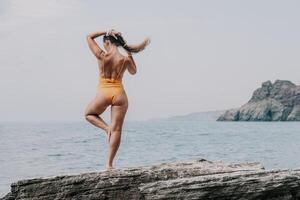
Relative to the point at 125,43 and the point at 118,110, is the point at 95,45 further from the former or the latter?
the point at 118,110

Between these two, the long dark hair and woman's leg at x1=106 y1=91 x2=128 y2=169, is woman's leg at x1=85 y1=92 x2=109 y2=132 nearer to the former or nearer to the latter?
woman's leg at x1=106 y1=91 x2=128 y2=169

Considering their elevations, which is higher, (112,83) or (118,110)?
(112,83)

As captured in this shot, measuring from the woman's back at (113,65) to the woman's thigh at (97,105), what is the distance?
48cm

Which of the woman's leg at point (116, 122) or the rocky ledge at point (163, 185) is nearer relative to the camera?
the rocky ledge at point (163, 185)

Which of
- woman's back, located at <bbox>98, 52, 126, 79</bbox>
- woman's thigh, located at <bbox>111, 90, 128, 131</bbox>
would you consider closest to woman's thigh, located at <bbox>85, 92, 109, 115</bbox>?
woman's thigh, located at <bbox>111, 90, 128, 131</bbox>

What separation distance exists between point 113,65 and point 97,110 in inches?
40.8

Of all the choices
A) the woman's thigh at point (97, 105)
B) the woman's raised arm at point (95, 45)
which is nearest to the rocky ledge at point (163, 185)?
the woman's thigh at point (97, 105)

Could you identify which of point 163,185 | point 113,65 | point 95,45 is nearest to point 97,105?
point 113,65

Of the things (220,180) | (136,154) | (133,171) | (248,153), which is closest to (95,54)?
(133,171)

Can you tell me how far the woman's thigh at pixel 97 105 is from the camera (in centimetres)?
1487

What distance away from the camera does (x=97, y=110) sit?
1499 cm

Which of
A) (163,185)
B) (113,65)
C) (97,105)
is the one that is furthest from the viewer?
(97,105)

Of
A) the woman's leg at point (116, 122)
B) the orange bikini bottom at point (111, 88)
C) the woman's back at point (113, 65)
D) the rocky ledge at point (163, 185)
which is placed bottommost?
the rocky ledge at point (163, 185)

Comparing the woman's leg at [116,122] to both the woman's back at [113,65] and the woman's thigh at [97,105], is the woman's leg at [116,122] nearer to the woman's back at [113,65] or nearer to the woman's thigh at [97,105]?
the woman's thigh at [97,105]
